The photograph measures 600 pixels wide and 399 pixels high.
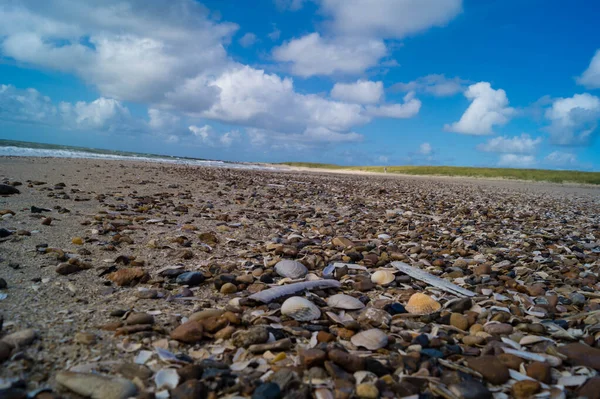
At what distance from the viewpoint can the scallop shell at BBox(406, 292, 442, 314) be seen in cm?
262

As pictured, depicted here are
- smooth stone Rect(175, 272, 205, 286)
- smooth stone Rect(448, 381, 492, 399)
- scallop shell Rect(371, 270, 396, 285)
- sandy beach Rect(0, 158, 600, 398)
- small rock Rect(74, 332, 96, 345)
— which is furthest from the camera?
scallop shell Rect(371, 270, 396, 285)

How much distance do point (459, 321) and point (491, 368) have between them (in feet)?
1.98

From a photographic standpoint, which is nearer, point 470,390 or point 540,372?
point 470,390

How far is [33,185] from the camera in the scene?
24.6ft

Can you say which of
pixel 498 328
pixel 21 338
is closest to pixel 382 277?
pixel 498 328

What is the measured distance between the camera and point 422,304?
2670 millimetres

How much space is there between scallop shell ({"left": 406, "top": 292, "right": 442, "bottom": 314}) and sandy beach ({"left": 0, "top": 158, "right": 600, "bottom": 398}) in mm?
69

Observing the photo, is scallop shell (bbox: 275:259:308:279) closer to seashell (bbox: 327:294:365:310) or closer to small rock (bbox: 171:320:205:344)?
seashell (bbox: 327:294:365:310)

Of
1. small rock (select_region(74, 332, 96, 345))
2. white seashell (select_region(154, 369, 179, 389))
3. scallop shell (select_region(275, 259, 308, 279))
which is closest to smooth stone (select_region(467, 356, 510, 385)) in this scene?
white seashell (select_region(154, 369, 179, 389))

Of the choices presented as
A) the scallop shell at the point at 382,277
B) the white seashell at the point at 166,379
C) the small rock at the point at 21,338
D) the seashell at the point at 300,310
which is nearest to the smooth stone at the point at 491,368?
the seashell at the point at 300,310

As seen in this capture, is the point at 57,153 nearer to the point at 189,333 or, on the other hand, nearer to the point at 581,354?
the point at 189,333

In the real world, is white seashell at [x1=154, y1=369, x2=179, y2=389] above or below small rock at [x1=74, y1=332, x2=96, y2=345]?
below

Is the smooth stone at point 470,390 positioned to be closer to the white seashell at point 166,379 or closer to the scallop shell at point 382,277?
the white seashell at point 166,379

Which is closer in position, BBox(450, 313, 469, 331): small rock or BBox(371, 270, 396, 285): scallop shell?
BBox(450, 313, 469, 331): small rock
